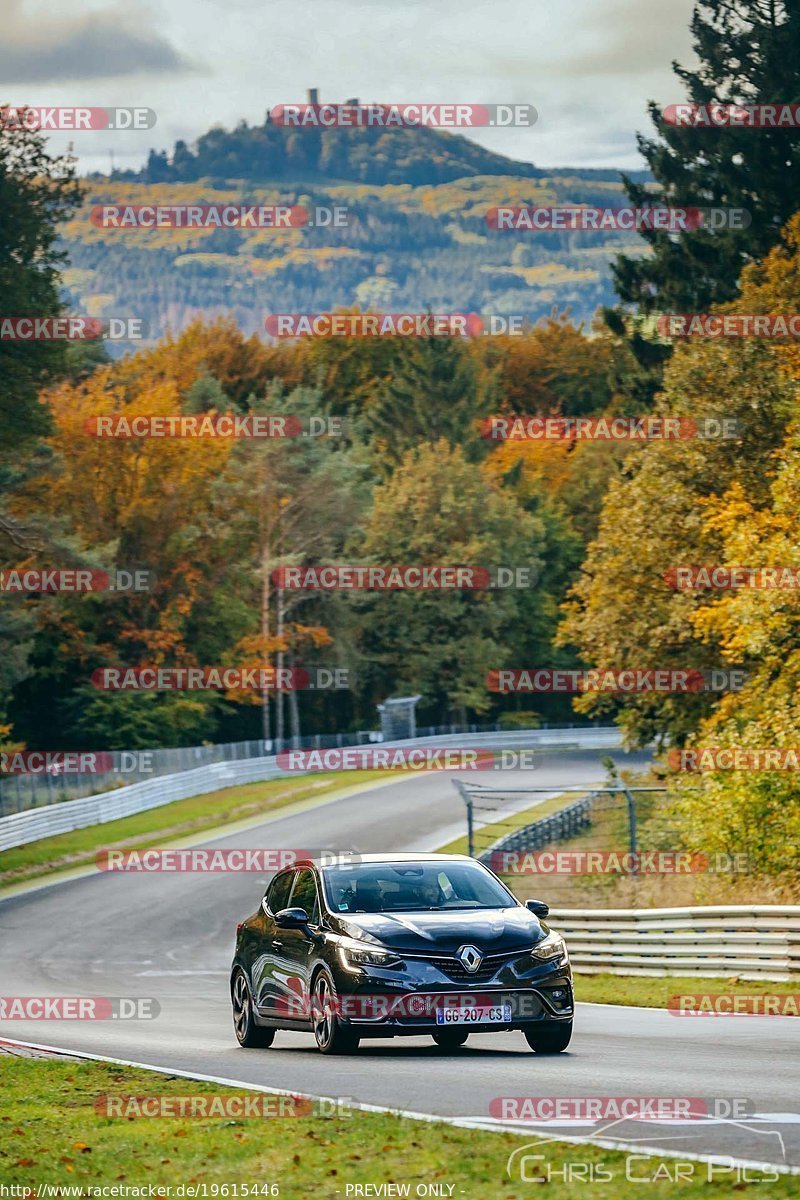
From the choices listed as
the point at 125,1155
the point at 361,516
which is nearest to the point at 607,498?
the point at 125,1155

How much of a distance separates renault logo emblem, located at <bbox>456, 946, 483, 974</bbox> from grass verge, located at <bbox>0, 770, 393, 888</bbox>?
30.4 metres

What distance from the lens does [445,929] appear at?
13203 millimetres

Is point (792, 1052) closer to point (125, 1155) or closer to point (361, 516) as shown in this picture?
point (125, 1155)

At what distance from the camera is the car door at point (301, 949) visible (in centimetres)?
1393

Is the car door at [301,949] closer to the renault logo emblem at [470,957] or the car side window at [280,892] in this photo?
the car side window at [280,892]

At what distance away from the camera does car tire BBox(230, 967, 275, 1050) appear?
15.2m

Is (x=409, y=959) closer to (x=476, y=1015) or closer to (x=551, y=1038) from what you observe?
(x=476, y=1015)

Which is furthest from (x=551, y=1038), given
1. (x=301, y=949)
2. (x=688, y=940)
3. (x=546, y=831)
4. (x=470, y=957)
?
(x=546, y=831)

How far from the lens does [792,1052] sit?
13.1 m

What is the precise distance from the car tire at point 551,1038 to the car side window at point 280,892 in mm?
2545

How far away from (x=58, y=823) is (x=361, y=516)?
3833 centimetres

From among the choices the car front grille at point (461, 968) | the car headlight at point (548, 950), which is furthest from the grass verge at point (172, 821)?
the car front grille at point (461, 968)

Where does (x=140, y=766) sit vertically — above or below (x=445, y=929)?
below

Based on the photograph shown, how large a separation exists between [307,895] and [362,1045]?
1.58 meters
